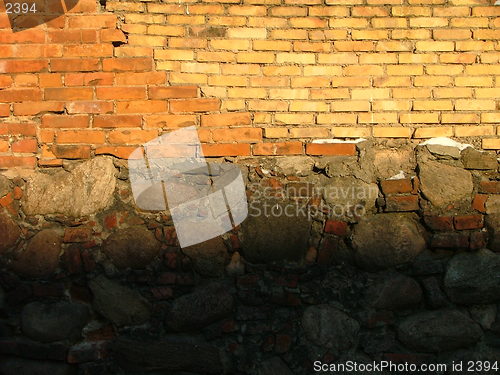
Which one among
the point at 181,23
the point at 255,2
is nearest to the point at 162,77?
the point at 181,23

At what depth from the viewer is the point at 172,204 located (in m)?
2.22

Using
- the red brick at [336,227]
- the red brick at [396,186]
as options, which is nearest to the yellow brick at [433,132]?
the red brick at [396,186]

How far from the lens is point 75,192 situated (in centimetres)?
221

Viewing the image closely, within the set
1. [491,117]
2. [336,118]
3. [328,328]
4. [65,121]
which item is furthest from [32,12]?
[491,117]

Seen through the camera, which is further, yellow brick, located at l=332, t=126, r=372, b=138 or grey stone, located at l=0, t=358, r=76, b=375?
yellow brick, located at l=332, t=126, r=372, b=138

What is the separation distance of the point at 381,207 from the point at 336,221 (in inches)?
9.0

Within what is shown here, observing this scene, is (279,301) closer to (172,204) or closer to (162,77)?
(172,204)

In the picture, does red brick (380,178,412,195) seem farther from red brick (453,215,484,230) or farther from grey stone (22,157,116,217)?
grey stone (22,157,116,217)

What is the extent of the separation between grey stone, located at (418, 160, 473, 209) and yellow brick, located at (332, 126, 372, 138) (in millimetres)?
297

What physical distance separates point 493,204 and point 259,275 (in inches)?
45.6

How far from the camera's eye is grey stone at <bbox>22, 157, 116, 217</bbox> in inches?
86.9

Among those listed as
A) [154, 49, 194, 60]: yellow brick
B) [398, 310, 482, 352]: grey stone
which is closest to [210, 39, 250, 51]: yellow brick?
[154, 49, 194, 60]: yellow brick

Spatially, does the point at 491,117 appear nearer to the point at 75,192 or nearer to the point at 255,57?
the point at 255,57

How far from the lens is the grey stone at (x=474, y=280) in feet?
7.18
